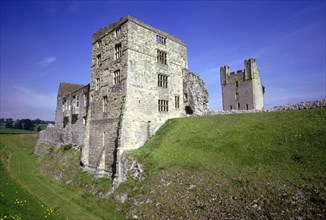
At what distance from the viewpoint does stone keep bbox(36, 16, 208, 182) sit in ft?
81.1

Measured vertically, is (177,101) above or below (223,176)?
above

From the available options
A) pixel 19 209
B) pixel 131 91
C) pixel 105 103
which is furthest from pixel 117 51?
pixel 19 209

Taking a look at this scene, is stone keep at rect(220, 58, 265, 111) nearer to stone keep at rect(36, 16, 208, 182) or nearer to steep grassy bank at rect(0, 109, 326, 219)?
stone keep at rect(36, 16, 208, 182)

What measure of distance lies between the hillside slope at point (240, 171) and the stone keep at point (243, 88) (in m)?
27.0

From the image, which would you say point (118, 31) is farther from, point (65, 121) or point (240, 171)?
point (65, 121)

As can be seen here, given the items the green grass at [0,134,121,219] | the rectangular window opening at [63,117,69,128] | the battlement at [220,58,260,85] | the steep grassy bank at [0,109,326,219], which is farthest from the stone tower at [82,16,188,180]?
the battlement at [220,58,260,85]

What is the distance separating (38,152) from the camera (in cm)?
4916

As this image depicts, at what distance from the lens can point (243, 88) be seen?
162 feet

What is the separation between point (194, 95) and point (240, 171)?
17.3m

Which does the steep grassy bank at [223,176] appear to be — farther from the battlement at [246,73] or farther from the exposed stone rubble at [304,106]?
the battlement at [246,73]

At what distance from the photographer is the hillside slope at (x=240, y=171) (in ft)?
39.4

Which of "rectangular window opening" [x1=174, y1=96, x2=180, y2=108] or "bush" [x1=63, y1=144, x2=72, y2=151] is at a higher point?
"rectangular window opening" [x1=174, y1=96, x2=180, y2=108]

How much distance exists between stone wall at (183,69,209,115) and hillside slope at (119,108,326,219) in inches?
298

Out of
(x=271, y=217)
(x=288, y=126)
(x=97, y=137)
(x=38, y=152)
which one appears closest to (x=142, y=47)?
(x=97, y=137)
